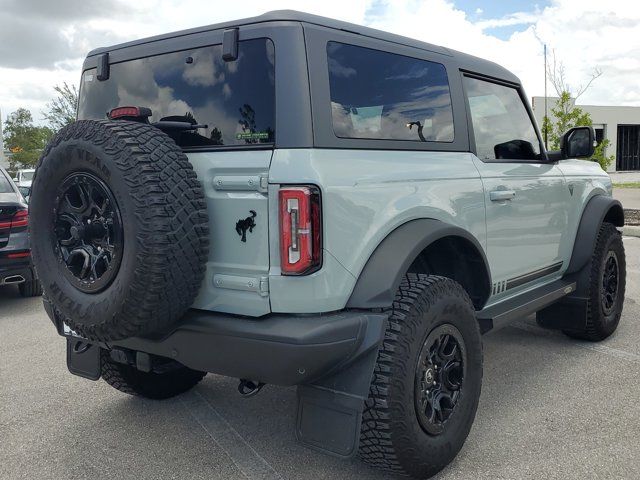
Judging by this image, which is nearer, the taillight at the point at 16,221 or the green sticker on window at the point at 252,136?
the green sticker on window at the point at 252,136

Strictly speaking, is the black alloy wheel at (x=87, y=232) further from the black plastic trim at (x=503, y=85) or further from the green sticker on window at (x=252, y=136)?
the black plastic trim at (x=503, y=85)

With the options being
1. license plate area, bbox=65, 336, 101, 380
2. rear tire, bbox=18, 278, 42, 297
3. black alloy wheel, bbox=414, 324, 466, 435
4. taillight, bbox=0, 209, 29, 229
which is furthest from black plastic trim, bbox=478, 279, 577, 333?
rear tire, bbox=18, 278, 42, 297

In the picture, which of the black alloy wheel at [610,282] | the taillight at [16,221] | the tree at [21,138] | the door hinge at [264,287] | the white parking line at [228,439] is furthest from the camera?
the tree at [21,138]

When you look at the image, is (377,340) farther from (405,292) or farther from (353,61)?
(353,61)

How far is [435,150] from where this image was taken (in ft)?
10.0

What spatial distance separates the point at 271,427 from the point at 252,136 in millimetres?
1683

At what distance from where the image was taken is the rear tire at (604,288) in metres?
4.41

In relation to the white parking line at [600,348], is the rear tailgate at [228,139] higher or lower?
higher

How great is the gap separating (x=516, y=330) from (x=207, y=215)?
3.53m

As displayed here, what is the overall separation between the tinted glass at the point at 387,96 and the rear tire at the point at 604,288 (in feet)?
6.40

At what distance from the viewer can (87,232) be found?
8.06 ft

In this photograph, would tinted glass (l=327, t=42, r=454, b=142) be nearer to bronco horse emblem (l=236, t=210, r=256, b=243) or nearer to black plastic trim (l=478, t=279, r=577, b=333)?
bronco horse emblem (l=236, t=210, r=256, b=243)

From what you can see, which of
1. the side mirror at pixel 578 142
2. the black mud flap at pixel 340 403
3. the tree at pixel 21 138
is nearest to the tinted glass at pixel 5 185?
the black mud flap at pixel 340 403

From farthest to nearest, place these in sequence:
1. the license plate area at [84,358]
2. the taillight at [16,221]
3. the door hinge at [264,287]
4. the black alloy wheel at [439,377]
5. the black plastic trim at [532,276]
→ the taillight at [16,221] < the black plastic trim at [532,276] < the license plate area at [84,358] < the black alloy wheel at [439,377] < the door hinge at [264,287]
